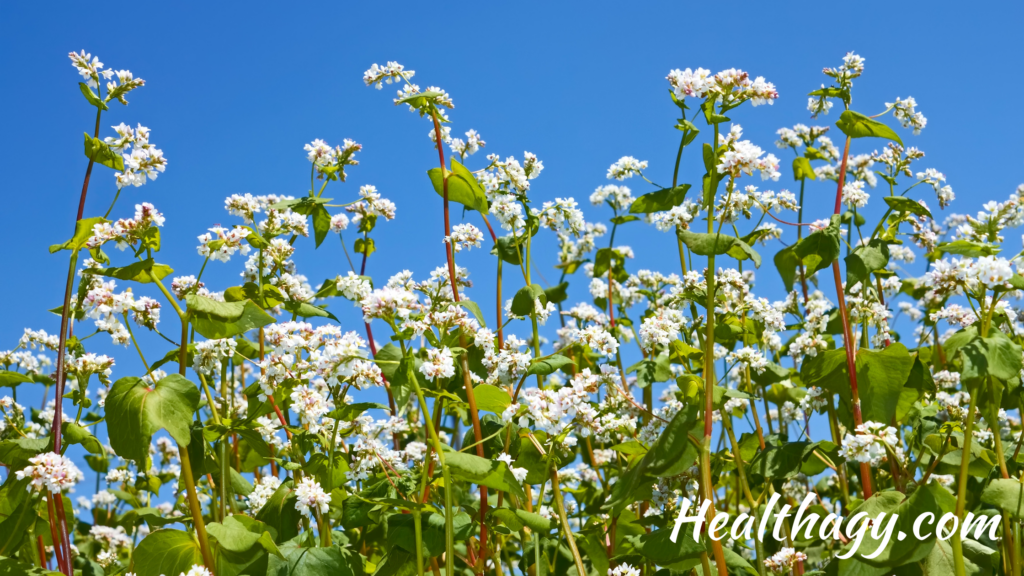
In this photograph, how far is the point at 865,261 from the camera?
4109 mm

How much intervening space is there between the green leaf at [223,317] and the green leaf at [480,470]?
990mm

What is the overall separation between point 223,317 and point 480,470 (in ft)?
4.23

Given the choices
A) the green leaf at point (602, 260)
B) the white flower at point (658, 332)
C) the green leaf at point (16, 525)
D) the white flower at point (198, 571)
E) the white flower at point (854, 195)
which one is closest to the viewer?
the white flower at point (198, 571)

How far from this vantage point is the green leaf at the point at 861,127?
4.05 m

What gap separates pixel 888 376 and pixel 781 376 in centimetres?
131

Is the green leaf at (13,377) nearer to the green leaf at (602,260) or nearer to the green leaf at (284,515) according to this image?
the green leaf at (284,515)

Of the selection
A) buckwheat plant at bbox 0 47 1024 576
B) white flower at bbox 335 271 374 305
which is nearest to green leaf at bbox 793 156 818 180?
buckwheat plant at bbox 0 47 1024 576

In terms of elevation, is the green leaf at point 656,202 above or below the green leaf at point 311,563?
above

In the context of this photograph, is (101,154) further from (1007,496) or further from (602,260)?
(1007,496)

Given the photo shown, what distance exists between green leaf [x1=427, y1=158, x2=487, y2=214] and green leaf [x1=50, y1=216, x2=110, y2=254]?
5.49ft

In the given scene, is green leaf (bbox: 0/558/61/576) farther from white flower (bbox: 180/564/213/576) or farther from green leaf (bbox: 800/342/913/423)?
green leaf (bbox: 800/342/913/423)

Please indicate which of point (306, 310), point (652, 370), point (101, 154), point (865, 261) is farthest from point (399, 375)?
point (865, 261)

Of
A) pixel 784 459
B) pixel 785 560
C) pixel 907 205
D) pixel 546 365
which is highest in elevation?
pixel 907 205

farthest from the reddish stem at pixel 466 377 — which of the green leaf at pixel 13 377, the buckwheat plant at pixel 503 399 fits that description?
the green leaf at pixel 13 377
